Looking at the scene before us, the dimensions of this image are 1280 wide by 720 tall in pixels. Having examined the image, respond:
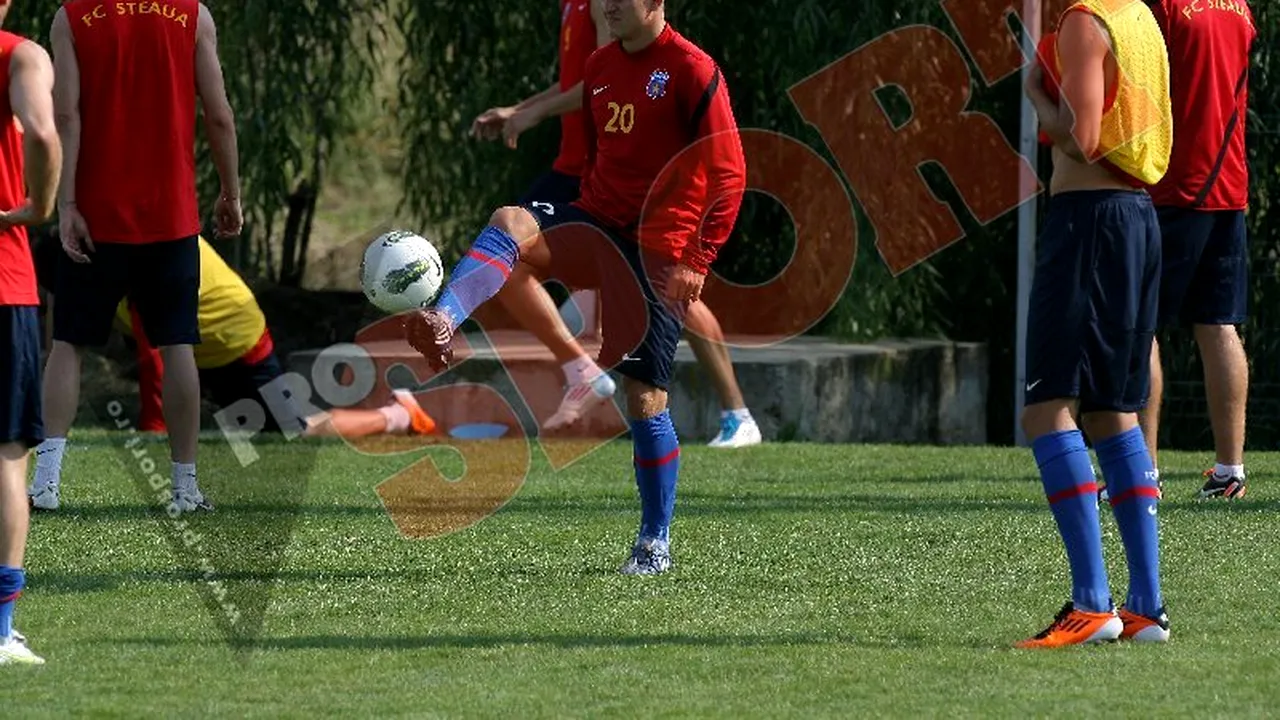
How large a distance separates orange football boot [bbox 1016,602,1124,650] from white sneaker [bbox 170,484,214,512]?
337 centimetres

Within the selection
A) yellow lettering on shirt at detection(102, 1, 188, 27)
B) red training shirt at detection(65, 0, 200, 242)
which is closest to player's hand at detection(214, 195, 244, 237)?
red training shirt at detection(65, 0, 200, 242)

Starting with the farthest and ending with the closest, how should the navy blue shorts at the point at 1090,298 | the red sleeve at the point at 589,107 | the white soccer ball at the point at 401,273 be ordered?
the white soccer ball at the point at 401,273 < the red sleeve at the point at 589,107 < the navy blue shorts at the point at 1090,298

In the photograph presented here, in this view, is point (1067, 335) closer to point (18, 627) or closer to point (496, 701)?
point (496, 701)

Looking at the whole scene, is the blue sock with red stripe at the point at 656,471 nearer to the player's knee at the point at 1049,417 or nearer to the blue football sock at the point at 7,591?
the player's knee at the point at 1049,417

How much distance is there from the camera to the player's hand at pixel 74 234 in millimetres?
7539

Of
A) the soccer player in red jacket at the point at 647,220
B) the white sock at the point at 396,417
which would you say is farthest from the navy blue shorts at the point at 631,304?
the white sock at the point at 396,417

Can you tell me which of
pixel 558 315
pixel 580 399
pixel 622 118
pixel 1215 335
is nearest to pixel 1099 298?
pixel 622 118

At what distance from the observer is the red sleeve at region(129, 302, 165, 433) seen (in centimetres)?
1059

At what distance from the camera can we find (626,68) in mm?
6629

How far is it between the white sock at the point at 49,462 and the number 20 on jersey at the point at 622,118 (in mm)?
2388

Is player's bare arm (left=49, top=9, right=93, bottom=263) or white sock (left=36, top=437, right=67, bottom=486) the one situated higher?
player's bare arm (left=49, top=9, right=93, bottom=263)

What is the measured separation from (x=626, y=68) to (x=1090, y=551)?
6.86 ft

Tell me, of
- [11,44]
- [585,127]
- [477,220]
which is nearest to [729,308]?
[477,220]

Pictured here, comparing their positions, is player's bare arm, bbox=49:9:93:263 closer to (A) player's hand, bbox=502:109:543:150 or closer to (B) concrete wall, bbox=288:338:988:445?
(A) player's hand, bbox=502:109:543:150
